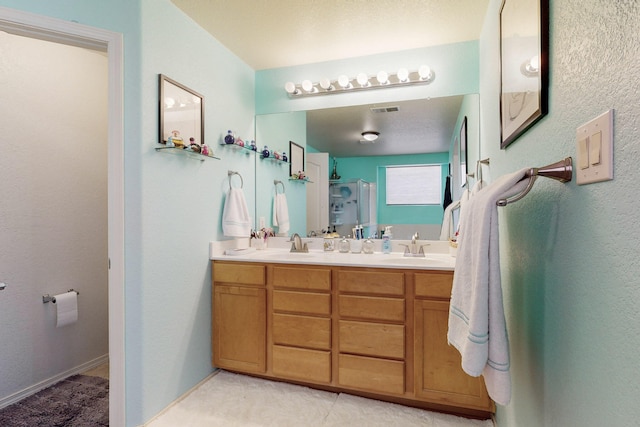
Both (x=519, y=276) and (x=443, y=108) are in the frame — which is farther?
(x=443, y=108)

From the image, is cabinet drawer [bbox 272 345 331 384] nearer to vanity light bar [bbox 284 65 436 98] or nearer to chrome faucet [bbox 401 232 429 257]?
chrome faucet [bbox 401 232 429 257]

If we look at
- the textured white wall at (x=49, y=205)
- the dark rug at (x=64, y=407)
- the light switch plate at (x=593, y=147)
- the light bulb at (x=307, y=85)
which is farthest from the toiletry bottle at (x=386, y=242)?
the textured white wall at (x=49, y=205)

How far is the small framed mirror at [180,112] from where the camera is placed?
1.83m

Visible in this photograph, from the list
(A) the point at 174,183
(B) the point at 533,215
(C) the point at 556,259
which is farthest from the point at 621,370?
(A) the point at 174,183

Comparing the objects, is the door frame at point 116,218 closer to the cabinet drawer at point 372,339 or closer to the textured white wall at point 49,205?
the textured white wall at point 49,205

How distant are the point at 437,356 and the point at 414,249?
0.76 meters

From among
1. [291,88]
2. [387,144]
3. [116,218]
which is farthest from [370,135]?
[116,218]

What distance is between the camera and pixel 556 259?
851 millimetres

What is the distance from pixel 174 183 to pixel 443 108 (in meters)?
1.93

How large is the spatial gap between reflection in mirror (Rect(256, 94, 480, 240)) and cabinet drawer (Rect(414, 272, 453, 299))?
2.03ft

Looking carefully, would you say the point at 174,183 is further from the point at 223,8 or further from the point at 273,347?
the point at 273,347

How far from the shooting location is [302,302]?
2.07m

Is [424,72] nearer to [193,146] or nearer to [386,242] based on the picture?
[386,242]

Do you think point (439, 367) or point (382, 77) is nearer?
point (439, 367)
